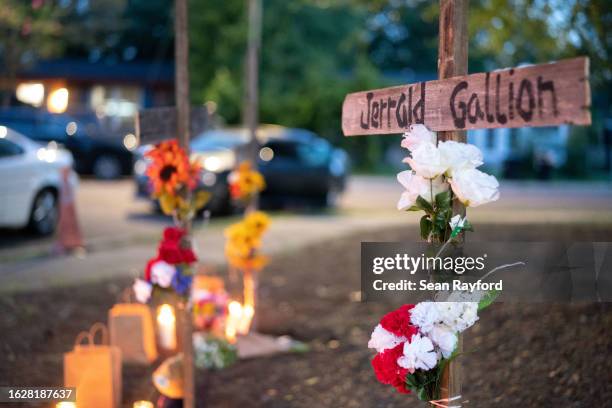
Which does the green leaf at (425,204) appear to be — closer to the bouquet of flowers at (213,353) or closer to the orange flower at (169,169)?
the orange flower at (169,169)

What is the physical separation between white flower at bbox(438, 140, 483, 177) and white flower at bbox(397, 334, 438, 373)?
0.61 metres

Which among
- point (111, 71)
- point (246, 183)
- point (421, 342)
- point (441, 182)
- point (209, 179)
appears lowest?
point (421, 342)

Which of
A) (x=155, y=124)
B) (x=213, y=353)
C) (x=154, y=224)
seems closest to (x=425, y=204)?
(x=155, y=124)

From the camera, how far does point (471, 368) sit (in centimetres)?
489

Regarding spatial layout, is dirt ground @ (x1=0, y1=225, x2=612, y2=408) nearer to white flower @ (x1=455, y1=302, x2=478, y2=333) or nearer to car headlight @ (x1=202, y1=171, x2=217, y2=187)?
white flower @ (x1=455, y1=302, x2=478, y2=333)

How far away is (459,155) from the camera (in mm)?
2791

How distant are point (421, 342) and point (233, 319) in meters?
3.39

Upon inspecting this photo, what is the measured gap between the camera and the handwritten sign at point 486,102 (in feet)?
8.09

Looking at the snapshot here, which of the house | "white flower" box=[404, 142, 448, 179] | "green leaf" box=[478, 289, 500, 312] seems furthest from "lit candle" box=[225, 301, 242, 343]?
the house

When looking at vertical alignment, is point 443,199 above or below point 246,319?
above

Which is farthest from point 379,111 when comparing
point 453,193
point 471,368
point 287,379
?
point 287,379

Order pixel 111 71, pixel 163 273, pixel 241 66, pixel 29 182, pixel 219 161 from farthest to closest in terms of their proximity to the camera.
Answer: pixel 111 71
pixel 241 66
pixel 219 161
pixel 29 182
pixel 163 273

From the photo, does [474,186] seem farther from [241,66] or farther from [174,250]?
[241,66]

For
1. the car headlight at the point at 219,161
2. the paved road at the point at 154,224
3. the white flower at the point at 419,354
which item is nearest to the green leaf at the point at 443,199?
the white flower at the point at 419,354
